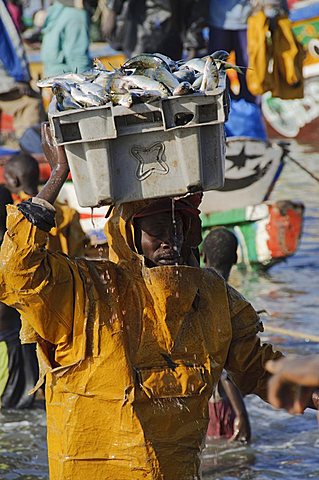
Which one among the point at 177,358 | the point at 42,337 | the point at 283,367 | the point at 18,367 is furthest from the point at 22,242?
the point at 18,367

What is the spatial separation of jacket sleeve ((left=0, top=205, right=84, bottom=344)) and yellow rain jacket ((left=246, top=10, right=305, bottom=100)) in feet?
21.1

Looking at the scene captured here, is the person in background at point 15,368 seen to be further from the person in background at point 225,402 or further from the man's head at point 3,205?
the person in background at point 225,402

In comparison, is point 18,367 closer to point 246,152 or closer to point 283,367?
point 246,152

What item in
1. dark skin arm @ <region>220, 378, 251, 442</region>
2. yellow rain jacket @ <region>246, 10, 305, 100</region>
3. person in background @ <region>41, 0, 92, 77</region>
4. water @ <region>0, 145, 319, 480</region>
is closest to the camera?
water @ <region>0, 145, 319, 480</region>

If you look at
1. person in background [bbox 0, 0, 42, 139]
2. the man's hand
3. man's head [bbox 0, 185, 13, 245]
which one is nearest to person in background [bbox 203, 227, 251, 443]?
man's head [bbox 0, 185, 13, 245]

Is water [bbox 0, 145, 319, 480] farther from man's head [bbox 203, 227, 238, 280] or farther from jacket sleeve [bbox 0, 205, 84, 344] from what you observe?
jacket sleeve [bbox 0, 205, 84, 344]

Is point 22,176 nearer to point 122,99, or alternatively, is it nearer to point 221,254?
point 221,254

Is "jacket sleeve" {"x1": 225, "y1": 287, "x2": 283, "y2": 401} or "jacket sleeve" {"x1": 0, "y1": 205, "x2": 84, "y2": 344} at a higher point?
"jacket sleeve" {"x1": 0, "y1": 205, "x2": 84, "y2": 344}

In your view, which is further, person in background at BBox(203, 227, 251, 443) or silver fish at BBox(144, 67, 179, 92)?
person in background at BBox(203, 227, 251, 443)

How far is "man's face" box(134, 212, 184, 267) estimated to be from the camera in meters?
4.24

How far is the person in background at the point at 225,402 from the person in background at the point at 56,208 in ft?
3.22

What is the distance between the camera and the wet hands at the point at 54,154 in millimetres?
4172

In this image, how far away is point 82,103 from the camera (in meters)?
3.99

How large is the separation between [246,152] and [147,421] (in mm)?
6613
